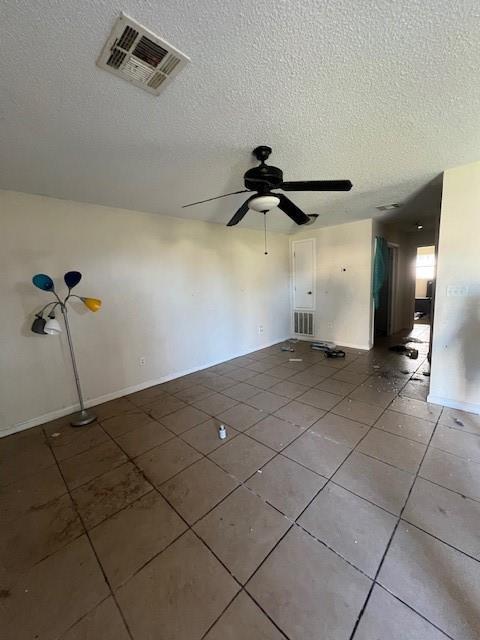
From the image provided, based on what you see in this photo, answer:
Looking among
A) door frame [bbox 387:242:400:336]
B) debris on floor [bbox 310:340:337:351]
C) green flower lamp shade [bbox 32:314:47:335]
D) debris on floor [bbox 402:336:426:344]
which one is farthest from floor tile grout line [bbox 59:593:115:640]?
door frame [bbox 387:242:400:336]

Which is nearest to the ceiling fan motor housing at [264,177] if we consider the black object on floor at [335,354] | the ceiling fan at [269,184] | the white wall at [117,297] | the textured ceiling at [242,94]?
the ceiling fan at [269,184]

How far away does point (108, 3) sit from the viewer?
0.91 metres

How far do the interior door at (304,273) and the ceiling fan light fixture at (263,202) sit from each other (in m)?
3.30

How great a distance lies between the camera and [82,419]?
8.56ft

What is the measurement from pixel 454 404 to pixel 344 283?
8.66 ft

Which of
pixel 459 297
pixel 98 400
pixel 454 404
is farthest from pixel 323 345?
pixel 98 400

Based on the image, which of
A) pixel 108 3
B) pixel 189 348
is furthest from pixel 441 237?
pixel 189 348

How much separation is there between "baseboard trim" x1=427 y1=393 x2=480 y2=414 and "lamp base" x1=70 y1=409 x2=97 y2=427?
141 inches

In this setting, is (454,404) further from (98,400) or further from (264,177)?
(98,400)

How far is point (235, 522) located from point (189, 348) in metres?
2.65

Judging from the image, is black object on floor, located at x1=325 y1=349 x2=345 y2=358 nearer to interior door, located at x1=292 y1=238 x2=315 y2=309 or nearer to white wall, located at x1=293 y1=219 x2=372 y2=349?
white wall, located at x1=293 y1=219 x2=372 y2=349

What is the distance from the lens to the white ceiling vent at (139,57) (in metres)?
1.02

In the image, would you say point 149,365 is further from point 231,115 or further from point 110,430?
point 231,115

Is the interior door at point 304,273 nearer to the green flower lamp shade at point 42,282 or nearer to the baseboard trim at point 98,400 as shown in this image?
the baseboard trim at point 98,400
